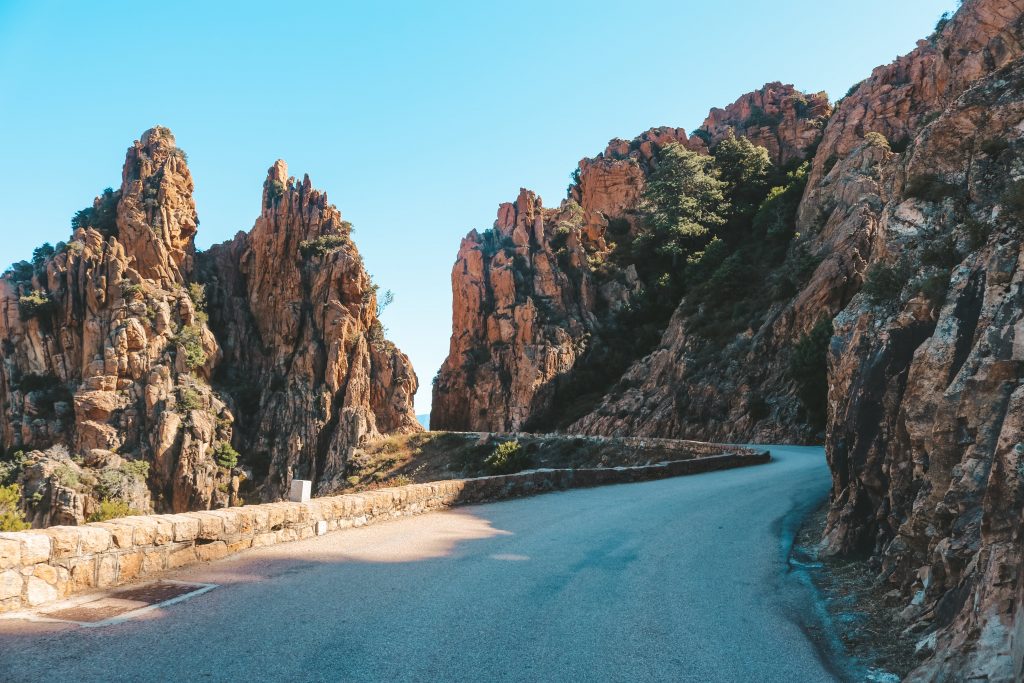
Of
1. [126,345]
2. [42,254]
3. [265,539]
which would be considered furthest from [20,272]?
[265,539]

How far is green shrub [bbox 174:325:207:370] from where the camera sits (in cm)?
5388

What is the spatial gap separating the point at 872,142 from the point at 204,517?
51314 millimetres

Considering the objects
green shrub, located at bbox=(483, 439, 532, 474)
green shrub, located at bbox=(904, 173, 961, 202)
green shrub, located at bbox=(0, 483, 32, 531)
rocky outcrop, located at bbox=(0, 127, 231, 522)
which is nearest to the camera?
green shrub, located at bbox=(904, 173, 961, 202)

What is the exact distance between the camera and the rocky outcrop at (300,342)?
54.7 m

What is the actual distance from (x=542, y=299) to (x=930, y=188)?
4683cm

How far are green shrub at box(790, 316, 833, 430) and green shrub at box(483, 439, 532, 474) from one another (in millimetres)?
13666

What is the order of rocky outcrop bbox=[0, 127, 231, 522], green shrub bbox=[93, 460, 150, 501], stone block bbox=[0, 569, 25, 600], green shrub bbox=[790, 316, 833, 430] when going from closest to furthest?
stone block bbox=[0, 569, 25, 600] < green shrub bbox=[790, 316, 833, 430] < green shrub bbox=[93, 460, 150, 501] < rocky outcrop bbox=[0, 127, 231, 522]

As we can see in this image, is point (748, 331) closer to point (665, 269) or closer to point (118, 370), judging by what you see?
point (665, 269)

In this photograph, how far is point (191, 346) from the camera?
54.3m

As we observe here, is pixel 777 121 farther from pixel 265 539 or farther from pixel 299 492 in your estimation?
pixel 265 539

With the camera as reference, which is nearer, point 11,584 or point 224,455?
point 11,584

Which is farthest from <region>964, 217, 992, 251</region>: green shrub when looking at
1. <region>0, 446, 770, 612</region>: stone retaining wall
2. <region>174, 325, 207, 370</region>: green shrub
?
<region>174, 325, 207, 370</region>: green shrub

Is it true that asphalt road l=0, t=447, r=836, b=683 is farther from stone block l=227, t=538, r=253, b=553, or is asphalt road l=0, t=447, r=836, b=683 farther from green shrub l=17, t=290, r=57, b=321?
green shrub l=17, t=290, r=57, b=321

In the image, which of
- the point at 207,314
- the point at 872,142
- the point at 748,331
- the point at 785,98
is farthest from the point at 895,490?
the point at 785,98
